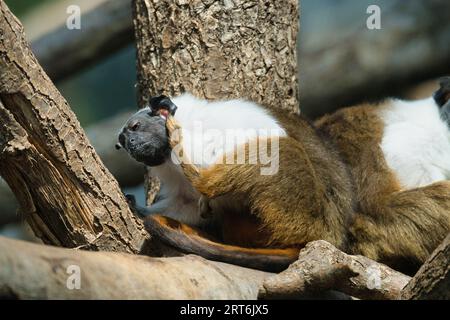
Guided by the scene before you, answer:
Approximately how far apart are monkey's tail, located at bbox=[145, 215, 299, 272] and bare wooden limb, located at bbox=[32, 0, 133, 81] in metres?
4.99

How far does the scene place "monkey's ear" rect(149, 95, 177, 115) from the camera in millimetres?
5566

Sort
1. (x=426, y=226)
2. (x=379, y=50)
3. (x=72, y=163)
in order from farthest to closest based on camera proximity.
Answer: (x=379, y=50)
(x=426, y=226)
(x=72, y=163)

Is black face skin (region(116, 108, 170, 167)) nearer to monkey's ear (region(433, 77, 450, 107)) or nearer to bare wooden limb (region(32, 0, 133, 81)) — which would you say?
monkey's ear (region(433, 77, 450, 107))

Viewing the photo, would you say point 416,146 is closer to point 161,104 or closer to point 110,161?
point 161,104

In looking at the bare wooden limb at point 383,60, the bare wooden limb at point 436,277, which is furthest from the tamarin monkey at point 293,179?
the bare wooden limb at point 383,60

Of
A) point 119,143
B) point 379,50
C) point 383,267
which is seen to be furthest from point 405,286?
point 379,50

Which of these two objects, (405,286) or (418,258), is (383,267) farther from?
(418,258)

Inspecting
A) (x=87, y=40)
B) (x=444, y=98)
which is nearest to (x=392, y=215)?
(x=444, y=98)

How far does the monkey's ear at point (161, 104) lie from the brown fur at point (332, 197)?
0.48 feet

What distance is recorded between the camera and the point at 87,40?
1000 cm

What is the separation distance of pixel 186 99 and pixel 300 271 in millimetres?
1745

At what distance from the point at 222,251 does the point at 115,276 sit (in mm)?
1034

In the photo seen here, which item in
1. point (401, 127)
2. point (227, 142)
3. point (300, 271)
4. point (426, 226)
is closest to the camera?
point (300, 271)

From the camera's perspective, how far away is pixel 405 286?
4461 millimetres
